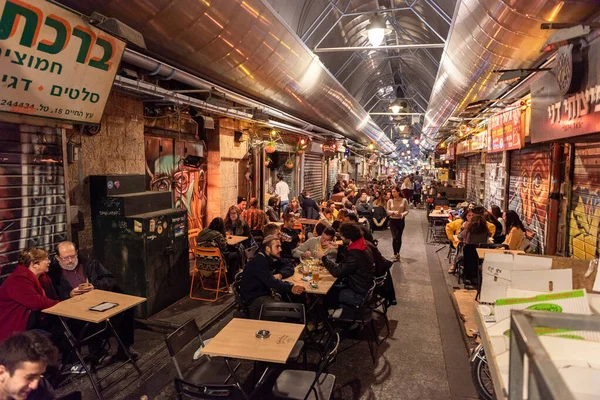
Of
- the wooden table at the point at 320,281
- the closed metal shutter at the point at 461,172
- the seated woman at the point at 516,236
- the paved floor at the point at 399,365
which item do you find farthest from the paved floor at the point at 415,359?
the closed metal shutter at the point at 461,172

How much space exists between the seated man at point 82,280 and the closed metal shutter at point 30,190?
603mm

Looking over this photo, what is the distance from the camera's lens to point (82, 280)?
4.85 metres

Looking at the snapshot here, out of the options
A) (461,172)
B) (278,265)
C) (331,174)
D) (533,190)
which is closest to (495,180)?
(533,190)

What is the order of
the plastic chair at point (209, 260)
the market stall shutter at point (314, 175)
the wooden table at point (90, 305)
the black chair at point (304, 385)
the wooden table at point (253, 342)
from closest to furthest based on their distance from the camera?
the wooden table at point (253, 342) → the black chair at point (304, 385) → the wooden table at point (90, 305) → the plastic chair at point (209, 260) → the market stall shutter at point (314, 175)

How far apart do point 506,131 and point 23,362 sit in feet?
26.9

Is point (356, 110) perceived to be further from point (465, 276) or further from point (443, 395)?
point (443, 395)

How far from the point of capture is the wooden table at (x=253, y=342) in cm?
313

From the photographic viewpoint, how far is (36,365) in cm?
245

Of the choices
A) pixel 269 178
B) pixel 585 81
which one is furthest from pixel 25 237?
pixel 269 178

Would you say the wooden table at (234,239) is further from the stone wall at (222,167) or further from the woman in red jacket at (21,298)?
the woman in red jacket at (21,298)

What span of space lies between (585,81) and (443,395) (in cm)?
348

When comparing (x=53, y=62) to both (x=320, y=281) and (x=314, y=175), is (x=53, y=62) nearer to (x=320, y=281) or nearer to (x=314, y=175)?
(x=320, y=281)

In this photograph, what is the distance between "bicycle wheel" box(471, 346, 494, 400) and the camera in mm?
3979

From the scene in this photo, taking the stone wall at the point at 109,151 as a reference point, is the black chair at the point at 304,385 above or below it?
below
